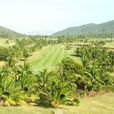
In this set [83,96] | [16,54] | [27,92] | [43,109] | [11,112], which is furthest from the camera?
[16,54]

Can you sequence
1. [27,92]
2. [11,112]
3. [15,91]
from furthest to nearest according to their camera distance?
[27,92] < [15,91] < [11,112]

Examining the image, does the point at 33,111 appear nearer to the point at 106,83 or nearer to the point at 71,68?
the point at 106,83

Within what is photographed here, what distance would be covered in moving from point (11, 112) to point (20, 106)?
533cm

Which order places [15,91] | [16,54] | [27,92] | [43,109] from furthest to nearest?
[16,54]
[27,92]
[15,91]
[43,109]

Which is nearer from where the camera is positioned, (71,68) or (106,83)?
(106,83)

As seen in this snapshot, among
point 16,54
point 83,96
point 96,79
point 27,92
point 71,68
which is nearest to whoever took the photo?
point 27,92

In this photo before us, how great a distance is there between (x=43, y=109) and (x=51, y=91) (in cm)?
Answer: 474

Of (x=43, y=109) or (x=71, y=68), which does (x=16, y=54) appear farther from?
(x=43, y=109)

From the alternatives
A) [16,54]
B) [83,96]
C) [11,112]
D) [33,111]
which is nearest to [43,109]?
[33,111]

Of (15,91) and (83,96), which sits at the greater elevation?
(15,91)

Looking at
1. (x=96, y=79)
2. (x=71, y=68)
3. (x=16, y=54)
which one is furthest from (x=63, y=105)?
(x=16, y=54)

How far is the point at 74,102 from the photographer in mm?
46031

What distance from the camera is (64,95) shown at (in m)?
43.9

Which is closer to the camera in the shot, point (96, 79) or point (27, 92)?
point (27, 92)
